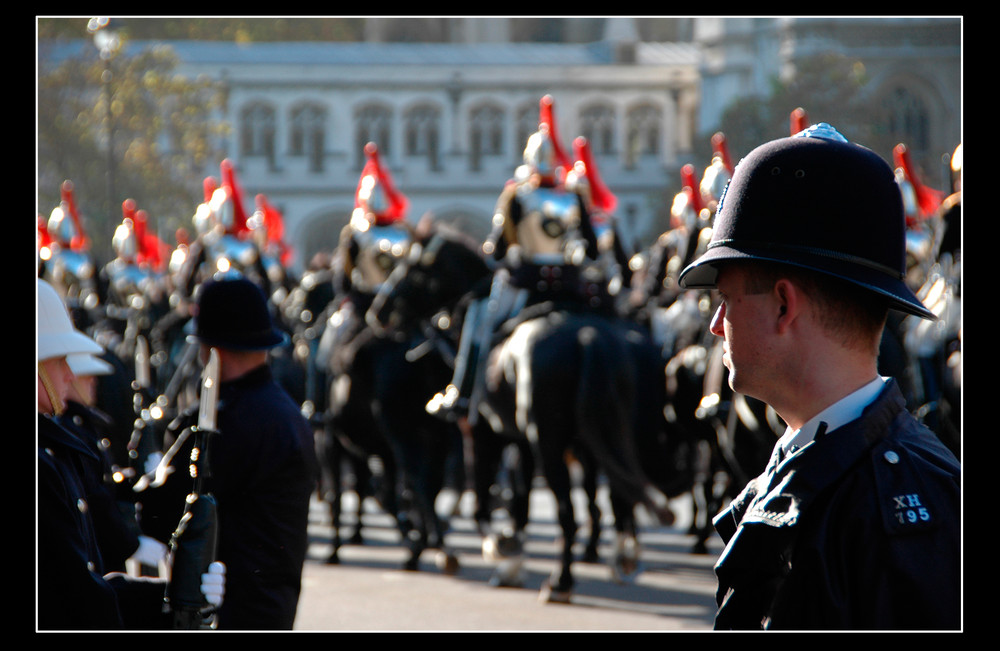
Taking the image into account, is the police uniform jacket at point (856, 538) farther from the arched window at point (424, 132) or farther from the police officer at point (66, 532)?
the arched window at point (424, 132)

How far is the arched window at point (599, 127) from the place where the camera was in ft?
120

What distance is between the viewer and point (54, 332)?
2.83 metres

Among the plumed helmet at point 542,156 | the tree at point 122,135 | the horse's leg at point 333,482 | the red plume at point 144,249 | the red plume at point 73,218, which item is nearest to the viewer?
the plumed helmet at point 542,156

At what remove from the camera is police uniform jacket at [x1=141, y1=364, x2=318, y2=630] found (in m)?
3.42

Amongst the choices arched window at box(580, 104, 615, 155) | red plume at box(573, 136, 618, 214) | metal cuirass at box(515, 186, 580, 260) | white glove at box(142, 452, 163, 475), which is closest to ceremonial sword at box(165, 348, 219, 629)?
white glove at box(142, 452, 163, 475)

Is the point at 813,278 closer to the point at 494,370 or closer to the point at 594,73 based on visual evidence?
the point at 494,370

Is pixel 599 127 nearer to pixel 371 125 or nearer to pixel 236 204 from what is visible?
pixel 371 125

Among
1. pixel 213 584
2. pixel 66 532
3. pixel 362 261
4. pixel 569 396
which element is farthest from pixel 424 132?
pixel 66 532

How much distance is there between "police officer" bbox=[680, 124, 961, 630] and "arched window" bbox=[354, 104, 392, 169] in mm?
40048

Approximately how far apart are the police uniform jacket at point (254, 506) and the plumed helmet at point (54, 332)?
20.1 inches

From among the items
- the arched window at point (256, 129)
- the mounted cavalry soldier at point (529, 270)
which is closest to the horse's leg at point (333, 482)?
the mounted cavalry soldier at point (529, 270)

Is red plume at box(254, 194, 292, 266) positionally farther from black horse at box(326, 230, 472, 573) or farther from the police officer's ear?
the police officer's ear

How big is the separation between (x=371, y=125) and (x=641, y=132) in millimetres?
10006
